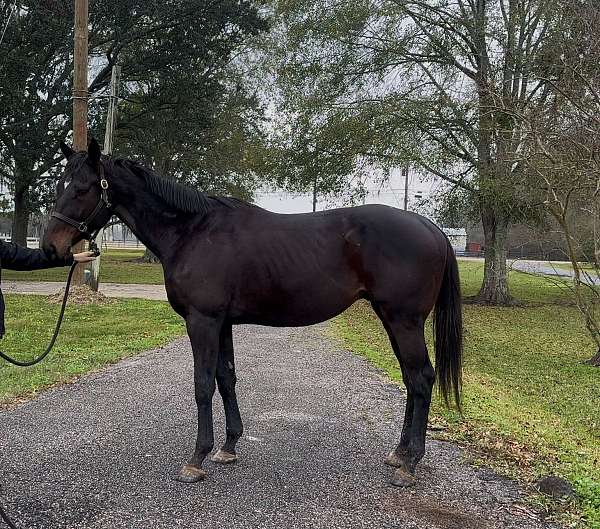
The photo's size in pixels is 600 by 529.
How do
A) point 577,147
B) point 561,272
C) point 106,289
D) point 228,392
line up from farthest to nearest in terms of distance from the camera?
1. point 561,272
2. point 106,289
3. point 577,147
4. point 228,392

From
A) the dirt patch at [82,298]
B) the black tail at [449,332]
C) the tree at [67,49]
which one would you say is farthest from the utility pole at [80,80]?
the black tail at [449,332]

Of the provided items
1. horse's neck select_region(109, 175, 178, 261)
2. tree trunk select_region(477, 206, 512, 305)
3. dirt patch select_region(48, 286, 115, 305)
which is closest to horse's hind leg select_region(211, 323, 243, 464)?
horse's neck select_region(109, 175, 178, 261)

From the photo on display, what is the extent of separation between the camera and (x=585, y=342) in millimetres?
12469

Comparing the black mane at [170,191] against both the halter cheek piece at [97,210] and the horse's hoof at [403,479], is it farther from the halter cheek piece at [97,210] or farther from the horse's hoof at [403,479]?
the horse's hoof at [403,479]

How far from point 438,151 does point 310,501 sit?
Answer: 53.6 ft

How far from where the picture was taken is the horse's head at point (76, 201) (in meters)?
3.72

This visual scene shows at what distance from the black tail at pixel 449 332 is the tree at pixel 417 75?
13.4 m

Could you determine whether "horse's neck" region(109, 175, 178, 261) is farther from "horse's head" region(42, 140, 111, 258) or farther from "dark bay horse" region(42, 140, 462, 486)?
"horse's head" region(42, 140, 111, 258)

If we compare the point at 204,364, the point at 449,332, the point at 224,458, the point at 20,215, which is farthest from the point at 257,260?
the point at 20,215

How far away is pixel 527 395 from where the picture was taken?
7.48m

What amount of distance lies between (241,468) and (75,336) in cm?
688

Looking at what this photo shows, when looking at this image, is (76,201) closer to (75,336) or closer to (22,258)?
(22,258)

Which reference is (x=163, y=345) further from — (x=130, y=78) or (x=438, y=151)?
(x=130, y=78)

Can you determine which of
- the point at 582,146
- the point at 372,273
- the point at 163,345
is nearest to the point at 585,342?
the point at 582,146
